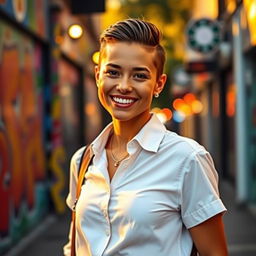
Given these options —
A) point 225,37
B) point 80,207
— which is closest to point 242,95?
point 225,37

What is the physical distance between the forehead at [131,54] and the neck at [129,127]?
0.21 metres

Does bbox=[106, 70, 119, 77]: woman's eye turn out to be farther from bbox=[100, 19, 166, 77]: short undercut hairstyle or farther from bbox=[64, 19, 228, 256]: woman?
bbox=[100, 19, 166, 77]: short undercut hairstyle

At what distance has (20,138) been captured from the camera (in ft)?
27.7

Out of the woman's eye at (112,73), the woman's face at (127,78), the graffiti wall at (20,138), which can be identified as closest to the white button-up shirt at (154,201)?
the woman's face at (127,78)

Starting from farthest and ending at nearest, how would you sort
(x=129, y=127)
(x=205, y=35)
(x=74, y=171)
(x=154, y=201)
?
(x=205, y=35) → (x=74, y=171) → (x=129, y=127) → (x=154, y=201)

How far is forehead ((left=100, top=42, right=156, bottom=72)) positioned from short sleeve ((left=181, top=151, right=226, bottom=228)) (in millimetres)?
368

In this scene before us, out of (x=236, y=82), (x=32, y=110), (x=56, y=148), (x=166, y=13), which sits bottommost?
(x=56, y=148)

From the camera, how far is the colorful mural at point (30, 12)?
782 centimetres

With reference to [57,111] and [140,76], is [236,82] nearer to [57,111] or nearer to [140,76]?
[57,111]

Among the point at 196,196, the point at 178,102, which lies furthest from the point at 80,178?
the point at 178,102

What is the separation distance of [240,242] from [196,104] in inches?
814

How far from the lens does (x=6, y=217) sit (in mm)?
7465

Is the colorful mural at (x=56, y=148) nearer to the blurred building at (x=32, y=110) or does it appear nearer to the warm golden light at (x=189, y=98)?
the blurred building at (x=32, y=110)

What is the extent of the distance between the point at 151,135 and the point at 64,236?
22.4 feet
